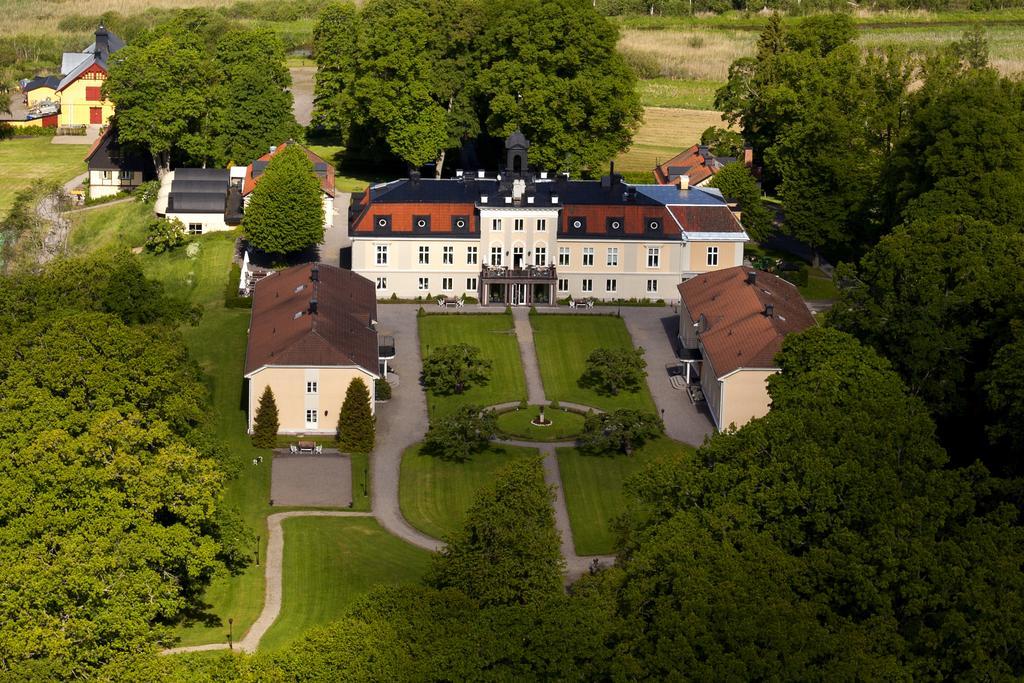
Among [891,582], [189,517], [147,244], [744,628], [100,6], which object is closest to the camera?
[744,628]

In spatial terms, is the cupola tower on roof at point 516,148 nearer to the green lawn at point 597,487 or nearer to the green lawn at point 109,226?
the green lawn at point 109,226

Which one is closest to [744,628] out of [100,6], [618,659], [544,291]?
[618,659]

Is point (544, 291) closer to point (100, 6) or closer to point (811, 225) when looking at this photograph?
point (811, 225)

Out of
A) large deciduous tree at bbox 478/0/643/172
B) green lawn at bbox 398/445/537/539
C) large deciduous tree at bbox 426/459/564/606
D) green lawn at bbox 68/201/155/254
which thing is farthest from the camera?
large deciduous tree at bbox 478/0/643/172

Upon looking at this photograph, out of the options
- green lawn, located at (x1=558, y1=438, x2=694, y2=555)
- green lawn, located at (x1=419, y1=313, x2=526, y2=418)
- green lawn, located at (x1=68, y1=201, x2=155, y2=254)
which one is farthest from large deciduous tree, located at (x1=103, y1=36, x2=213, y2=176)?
green lawn, located at (x1=558, y1=438, x2=694, y2=555)

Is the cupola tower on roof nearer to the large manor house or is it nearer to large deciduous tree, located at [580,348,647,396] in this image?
the large manor house

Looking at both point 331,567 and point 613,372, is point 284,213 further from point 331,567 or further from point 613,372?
point 331,567
